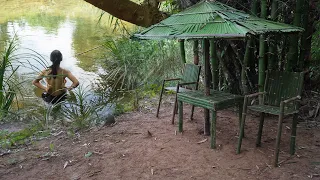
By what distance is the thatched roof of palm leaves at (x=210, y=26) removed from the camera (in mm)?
2830

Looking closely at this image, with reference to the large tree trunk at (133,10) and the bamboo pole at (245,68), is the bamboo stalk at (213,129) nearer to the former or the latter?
the bamboo pole at (245,68)

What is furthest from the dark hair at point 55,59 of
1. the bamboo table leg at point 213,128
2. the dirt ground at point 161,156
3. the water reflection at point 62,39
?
the bamboo table leg at point 213,128

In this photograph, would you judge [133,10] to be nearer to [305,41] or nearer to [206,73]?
[206,73]

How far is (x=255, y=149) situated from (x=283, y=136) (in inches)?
21.5

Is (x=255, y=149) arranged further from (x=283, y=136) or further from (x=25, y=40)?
(x=25, y=40)

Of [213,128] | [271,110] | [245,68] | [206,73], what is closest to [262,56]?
[245,68]

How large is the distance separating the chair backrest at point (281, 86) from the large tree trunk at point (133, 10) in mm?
1770

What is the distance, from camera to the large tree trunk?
412 cm

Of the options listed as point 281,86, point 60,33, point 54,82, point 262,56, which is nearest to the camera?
point 281,86

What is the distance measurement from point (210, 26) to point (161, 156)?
1320mm

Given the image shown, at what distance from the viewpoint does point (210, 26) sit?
2963 mm

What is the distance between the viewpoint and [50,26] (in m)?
13.2

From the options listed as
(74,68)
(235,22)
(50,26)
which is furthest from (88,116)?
A: (50,26)

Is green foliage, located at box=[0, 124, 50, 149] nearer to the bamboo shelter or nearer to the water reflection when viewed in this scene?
the bamboo shelter
